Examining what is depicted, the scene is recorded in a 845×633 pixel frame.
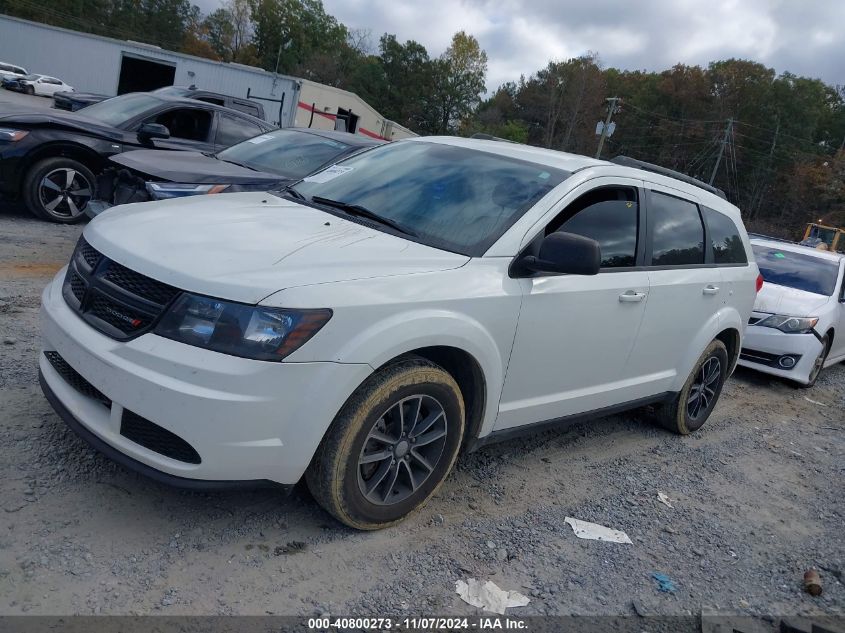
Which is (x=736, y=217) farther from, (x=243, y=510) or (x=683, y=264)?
(x=243, y=510)

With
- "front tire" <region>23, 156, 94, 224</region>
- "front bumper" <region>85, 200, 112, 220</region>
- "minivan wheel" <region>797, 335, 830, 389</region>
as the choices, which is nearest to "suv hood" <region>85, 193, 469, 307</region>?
"front bumper" <region>85, 200, 112, 220</region>

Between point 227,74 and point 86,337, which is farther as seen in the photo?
point 227,74

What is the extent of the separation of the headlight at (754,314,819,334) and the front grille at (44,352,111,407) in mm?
7105

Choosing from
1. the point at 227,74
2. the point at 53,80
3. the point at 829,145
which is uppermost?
the point at 829,145

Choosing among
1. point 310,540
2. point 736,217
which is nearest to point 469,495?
point 310,540

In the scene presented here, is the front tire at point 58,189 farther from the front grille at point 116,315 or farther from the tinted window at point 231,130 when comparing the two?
the front grille at point 116,315

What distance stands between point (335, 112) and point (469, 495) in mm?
34777

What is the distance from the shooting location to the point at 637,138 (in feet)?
247

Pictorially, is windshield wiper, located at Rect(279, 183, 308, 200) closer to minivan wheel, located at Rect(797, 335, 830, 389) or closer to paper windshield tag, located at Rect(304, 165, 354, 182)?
paper windshield tag, located at Rect(304, 165, 354, 182)

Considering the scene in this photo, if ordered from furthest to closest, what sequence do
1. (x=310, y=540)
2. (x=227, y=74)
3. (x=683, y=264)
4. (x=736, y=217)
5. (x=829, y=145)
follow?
1. (x=829, y=145)
2. (x=227, y=74)
3. (x=736, y=217)
4. (x=683, y=264)
5. (x=310, y=540)

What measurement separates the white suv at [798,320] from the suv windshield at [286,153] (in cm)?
506

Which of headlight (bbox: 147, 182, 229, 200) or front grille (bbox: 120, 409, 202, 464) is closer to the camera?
front grille (bbox: 120, 409, 202, 464)

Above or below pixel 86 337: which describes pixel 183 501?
below

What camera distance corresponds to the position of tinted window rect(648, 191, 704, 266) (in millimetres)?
4359
